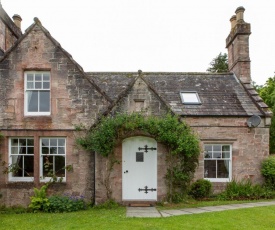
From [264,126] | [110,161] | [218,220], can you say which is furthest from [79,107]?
[264,126]

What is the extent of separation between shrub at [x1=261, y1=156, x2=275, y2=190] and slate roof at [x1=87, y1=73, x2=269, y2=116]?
2.33 metres

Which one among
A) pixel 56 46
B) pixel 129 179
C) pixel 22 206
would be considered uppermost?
pixel 56 46

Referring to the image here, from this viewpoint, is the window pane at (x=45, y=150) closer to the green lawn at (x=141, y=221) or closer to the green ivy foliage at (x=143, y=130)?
the green ivy foliage at (x=143, y=130)

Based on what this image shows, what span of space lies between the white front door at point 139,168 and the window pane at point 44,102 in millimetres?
3637

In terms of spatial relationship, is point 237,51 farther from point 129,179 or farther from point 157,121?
point 129,179

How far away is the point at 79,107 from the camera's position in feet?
41.3

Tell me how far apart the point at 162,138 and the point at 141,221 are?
148 inches

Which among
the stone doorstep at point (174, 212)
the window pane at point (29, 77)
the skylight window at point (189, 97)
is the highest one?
the window pane at point (29, 77)

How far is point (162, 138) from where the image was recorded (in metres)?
11.8

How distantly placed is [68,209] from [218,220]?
560cm

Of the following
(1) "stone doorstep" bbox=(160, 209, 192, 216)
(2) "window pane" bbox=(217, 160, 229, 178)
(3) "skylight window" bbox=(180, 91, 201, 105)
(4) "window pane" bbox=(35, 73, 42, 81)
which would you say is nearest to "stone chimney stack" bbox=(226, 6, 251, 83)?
(3) "skylight window" bbox=(180, 91, 201, 105)

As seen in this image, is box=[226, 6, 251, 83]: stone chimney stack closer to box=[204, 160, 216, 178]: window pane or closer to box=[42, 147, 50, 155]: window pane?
box=[204, 160, 216, 178]: window pane

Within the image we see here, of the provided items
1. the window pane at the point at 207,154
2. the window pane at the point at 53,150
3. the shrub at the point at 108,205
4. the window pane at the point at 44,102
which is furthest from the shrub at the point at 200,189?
the window pane at the point at 44,102

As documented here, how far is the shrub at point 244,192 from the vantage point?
13.4 metres
